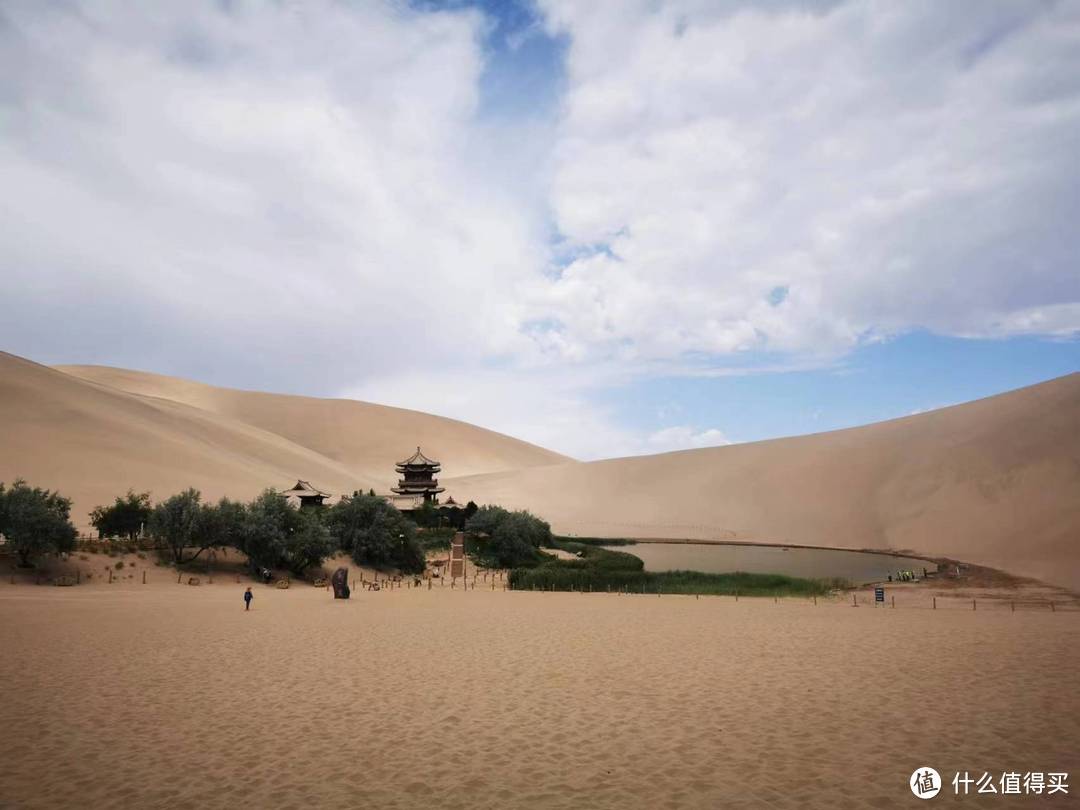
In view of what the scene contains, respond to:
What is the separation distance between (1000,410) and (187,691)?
283ft

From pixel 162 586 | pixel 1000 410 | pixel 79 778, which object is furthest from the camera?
pixel 1000 410

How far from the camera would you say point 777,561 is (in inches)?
1981

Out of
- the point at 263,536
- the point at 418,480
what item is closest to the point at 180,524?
the point at 263,536

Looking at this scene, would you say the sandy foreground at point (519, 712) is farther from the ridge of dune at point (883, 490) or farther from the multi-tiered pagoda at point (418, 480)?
the multi-tiered pagoda at point (418, 480)

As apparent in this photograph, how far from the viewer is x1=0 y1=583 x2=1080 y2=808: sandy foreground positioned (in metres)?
8.01

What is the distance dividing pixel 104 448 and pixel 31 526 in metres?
37.3

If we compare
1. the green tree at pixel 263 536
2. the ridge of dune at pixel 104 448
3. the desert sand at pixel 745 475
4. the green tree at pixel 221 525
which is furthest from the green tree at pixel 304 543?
the desert sand at pixel 745 475

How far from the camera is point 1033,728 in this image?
33.1ft

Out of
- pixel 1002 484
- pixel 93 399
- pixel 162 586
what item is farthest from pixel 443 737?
pixel 93 399

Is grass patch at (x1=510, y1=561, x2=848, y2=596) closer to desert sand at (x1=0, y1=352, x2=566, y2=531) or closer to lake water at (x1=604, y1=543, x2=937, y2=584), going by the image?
lake water at (x1=604, y1=543, x2=937, y2=584)

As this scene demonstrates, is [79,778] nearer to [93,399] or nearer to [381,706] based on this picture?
Answer: [381,706]

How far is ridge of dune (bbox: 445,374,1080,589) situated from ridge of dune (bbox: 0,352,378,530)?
32540mm

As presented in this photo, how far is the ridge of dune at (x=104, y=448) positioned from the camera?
53.3 metres
